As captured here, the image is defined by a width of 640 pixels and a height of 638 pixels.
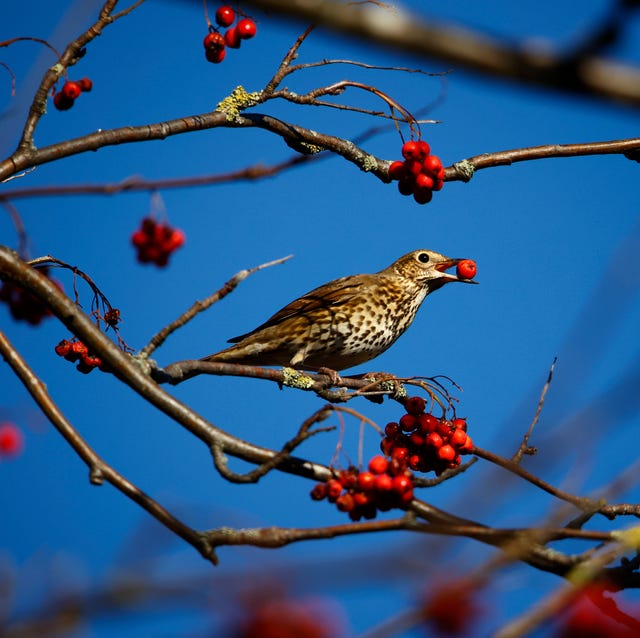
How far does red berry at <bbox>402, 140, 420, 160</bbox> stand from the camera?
419 centimetres

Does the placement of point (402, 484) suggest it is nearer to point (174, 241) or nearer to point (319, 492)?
point (319, 492)

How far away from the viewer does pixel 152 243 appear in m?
3.44

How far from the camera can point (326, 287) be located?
7.38 meters

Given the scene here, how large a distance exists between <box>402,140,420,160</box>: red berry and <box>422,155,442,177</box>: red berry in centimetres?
5

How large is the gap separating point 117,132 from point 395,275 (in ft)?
13.7

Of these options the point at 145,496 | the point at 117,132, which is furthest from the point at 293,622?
the point at 117,132

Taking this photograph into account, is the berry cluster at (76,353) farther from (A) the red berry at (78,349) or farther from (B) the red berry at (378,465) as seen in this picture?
(B) the red berry at (378,465)

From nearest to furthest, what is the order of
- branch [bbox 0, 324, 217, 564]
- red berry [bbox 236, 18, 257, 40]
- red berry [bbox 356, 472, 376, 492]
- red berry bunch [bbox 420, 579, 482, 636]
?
red berry bunch [bbox 420, 579, 482, 636]
branch [bbox 0, 324, 217, 564]
red berry [bbox 356, 472, 376, 492]
red berry [bbox 236, 18, 257, 40]

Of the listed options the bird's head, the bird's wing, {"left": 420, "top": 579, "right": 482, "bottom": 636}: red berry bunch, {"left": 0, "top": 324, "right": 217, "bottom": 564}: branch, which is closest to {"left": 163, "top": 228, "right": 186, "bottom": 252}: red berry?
{"left": 0, "top": 324, "right": 217, "bottom": 564}: branch

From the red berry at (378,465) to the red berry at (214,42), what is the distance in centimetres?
261

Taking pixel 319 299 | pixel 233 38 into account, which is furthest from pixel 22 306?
pixel 319 299

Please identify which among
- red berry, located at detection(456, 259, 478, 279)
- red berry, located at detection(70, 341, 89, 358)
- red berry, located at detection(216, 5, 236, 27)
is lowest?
red berry, located at detection(70, 341, 89, 358)

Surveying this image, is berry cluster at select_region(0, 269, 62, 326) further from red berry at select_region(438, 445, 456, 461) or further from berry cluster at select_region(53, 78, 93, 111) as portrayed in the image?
red berry at select_region(438, 445, 456, 461)

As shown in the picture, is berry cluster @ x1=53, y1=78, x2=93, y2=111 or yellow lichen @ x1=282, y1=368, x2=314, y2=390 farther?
yellow lichen @ x1=282, y1=368, x2=314, y2=390
